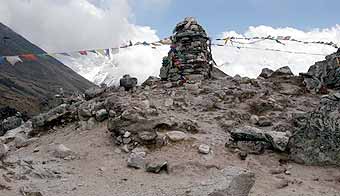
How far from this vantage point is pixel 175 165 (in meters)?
14.1

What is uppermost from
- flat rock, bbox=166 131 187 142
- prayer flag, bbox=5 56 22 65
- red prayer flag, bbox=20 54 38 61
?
red prayer flag, bbox=20 54 38 61

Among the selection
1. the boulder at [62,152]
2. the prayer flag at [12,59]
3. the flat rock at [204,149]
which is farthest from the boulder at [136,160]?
the prayer flag at [12,59]

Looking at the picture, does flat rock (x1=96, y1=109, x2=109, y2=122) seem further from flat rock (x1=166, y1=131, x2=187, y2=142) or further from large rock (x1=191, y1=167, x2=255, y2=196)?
large rock (x1=191, y1=167, x2=255, y2=196)

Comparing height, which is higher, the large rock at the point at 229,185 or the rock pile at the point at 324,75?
the rock pile at the point at 324,75

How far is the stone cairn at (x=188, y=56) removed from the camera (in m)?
24.3

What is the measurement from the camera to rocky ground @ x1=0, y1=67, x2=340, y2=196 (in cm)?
1251

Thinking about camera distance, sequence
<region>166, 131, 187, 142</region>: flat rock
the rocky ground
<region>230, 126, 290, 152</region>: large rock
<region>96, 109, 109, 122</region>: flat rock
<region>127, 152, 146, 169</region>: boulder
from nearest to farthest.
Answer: the rocky ground → <region>127, 152, 146, 169</region>: boulder → <region>230, 126, 290, 152</region>: large rock → <region>166, 131, 187, 142</region>: flat rock → <region>96, 109, 109, 122</region>: flat rock

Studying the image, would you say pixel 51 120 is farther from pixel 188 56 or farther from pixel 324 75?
pixel 324 75

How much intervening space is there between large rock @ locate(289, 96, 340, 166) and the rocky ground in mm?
32

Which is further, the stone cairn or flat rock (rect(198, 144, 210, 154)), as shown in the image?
the stone cairn

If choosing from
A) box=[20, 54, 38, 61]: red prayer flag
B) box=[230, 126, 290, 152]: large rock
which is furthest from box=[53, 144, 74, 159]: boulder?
box=[230, 126, 290, 152]: large rock

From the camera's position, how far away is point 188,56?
80.0ft

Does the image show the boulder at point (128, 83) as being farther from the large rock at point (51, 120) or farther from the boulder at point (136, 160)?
the boulder at point (136, 160)

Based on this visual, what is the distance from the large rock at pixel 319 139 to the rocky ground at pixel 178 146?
3 centimetres
